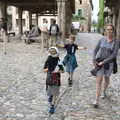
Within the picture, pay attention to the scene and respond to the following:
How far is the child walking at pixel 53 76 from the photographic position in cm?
753

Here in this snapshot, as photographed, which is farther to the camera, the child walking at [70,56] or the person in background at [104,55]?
the child walking at [70,56]

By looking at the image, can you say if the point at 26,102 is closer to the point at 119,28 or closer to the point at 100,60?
the point at 100,60

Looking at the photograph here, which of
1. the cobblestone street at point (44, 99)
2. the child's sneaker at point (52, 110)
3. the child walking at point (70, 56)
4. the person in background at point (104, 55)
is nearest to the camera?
the cobblestone street at point (44, 99)

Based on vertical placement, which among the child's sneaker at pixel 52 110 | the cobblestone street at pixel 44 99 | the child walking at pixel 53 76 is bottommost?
the cobblestone street at pixel 44 99

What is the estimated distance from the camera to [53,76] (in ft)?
24.8

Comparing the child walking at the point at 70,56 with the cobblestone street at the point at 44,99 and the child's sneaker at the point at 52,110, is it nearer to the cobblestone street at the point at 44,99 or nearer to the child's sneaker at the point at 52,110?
the cobblestone street at the point at 44,99

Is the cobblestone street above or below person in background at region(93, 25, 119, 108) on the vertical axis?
below

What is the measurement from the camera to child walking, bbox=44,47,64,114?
7527mm

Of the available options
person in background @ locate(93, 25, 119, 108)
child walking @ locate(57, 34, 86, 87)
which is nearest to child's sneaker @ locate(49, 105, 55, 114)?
person in background @ locate(93, 25, 119, 108)

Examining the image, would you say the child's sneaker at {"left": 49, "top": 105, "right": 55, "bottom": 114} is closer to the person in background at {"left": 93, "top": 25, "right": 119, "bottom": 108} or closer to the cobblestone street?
the cobblestone street

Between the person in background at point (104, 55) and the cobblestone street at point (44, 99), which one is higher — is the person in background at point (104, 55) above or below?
above

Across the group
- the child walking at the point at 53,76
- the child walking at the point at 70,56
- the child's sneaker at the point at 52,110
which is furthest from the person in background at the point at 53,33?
the child's sneaker at the point at 52,110

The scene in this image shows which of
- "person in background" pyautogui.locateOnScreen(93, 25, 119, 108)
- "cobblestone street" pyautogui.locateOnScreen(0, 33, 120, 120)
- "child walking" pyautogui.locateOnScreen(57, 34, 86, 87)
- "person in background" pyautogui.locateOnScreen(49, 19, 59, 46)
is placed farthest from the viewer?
"person in background" pyautogui.locateOnScreen(49, 19, 59, 46)

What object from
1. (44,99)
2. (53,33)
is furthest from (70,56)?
(53,33)
